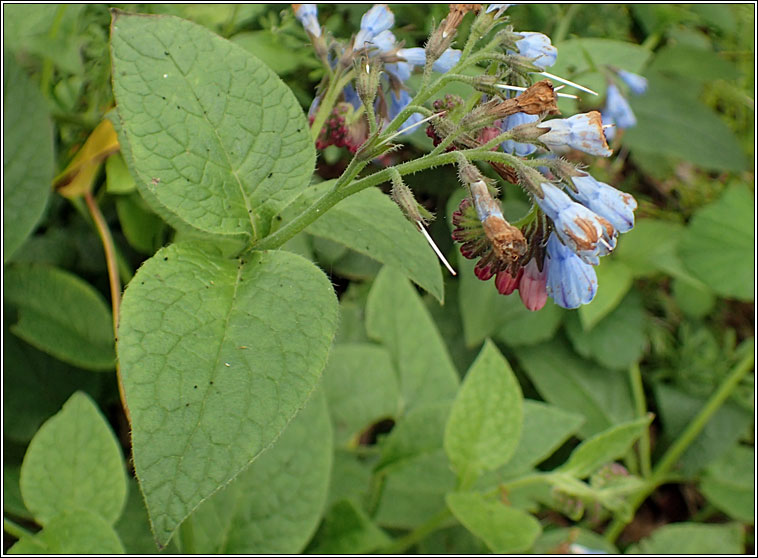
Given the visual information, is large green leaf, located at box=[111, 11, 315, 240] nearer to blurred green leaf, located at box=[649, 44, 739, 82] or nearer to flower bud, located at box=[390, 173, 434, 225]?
flower bud, located at box=[390, 173, 434, 225]

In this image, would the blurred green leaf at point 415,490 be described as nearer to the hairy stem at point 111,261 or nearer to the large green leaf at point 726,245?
the hairy stem at point 111,261

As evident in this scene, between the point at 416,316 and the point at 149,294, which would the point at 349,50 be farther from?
the point at 416,316

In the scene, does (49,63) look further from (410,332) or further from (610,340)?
(610,340)

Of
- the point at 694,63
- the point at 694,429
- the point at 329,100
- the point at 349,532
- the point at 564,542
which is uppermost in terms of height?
the point at 329,100

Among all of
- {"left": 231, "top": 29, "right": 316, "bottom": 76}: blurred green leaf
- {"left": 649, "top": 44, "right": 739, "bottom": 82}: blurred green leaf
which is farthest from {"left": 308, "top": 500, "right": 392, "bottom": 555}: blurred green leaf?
{"left": 649, "top": 44, "right": 739, "bottom": 82}: blurred green leaf

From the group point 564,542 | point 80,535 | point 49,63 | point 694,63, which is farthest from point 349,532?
point 694,63

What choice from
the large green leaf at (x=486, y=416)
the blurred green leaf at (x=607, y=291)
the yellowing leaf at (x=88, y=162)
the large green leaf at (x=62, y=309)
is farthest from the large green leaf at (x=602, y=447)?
the yellowing leaf at (x=88, y=162)
